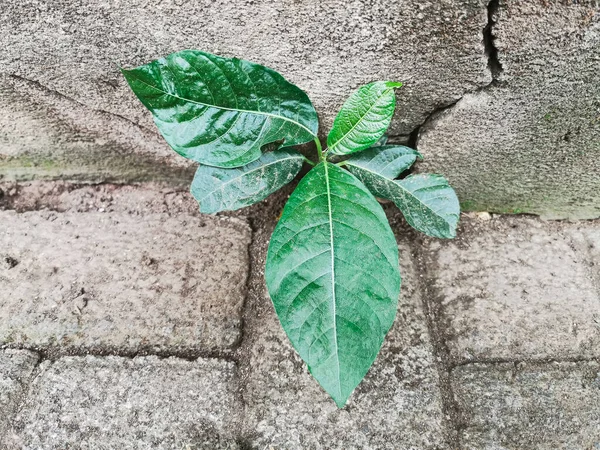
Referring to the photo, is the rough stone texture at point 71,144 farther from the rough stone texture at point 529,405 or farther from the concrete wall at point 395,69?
the rough stone texture at point 529,405

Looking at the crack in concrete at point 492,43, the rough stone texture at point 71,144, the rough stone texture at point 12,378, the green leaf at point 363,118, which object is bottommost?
the rough stone texture at point 12,378

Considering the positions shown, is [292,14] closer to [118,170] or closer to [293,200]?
[293,200]

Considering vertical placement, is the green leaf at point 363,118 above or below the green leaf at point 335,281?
above

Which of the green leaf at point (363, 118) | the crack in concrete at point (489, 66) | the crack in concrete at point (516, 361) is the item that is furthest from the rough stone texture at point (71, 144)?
the crack in concrete at point (516, 361)

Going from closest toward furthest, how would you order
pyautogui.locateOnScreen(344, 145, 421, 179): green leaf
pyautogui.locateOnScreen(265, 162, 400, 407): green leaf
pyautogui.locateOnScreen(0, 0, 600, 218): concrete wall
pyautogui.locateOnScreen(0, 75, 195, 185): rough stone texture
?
1. pyautogui.locateOnScreen(265, 162, 400, 407): green leaf
2. pyautogui.locateOnScreen(0, 0, 600, 218): concrete wall
3. pyautogui.locateOnScreen(344, 145, 421, 179): green leaf
4. pyautogui.locateOnScreen(0, 75, 195, 185): rough stone texture

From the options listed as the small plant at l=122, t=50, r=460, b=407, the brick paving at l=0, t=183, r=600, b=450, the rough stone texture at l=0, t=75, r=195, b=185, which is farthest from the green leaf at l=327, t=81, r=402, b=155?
the rough stone texture at l=0, t=75, r=195, b=185

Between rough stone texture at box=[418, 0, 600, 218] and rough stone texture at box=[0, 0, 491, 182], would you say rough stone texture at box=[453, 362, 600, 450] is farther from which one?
rough stone texture at box=[0, 0, 491, 182]
